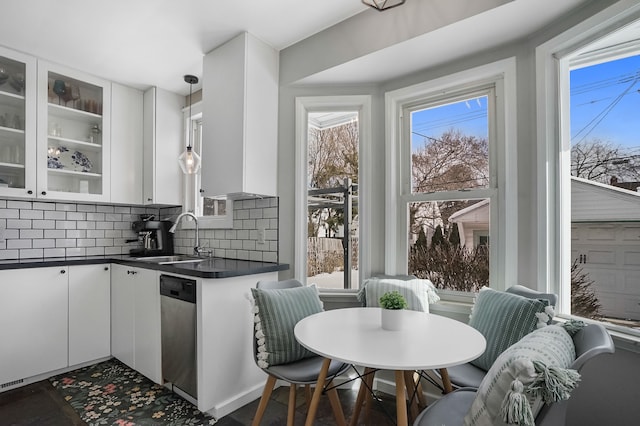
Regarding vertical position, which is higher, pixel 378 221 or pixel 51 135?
pixel 51 135

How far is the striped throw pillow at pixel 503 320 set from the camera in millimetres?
1514

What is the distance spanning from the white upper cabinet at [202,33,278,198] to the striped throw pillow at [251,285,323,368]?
86cm

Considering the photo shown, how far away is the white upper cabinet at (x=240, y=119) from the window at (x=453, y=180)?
2.94ft

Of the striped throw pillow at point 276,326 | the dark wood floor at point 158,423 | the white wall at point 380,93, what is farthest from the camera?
the dark wood floor at point 158,423

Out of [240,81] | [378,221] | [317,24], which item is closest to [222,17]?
[240,81]

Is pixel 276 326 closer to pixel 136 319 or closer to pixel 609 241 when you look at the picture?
pixel 136 319

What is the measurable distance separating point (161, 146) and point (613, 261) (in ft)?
11.2

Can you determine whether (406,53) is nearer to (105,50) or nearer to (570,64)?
(570,64)

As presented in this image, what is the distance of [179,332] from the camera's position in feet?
6.93

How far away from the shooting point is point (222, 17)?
2117mm

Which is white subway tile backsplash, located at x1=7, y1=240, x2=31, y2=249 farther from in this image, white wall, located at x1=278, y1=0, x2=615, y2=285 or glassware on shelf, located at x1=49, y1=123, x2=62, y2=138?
white wall, located at x1=278, y1=0, x2=615, y2=285

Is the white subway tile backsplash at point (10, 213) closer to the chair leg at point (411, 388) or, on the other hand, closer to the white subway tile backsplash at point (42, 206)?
the white subway tile backsplash at point (42, 206)

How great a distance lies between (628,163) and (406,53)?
50.1 inches

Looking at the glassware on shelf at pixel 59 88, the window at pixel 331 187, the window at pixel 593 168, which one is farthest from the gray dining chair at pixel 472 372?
the glassware on shelf at pixel 59 88
